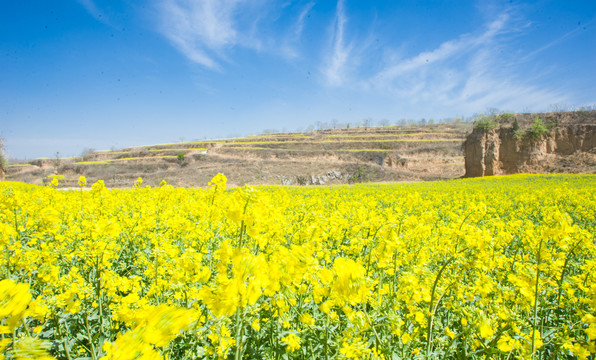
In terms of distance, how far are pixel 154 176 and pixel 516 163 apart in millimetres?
59487

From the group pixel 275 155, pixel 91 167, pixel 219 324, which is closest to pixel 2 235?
pixel 219 324

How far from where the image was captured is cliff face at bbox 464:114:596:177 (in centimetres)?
3922

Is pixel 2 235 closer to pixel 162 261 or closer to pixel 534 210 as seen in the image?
pixel 162 261

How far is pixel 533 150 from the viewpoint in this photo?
3934 centimetres

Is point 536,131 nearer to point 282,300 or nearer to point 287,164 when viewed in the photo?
point 287,164

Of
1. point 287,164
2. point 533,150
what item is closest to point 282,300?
point 287,164

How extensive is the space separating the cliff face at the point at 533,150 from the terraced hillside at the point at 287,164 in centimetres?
1019

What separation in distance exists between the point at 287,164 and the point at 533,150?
1590 inches

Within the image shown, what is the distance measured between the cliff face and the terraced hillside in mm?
10193

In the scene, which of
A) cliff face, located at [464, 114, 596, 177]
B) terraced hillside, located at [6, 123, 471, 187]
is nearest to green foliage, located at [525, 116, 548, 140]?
cliff face, located at [464, 114, 596, 177]

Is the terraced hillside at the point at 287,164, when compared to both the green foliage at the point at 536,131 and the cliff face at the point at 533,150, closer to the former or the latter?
the cliff face at the point at 533,150

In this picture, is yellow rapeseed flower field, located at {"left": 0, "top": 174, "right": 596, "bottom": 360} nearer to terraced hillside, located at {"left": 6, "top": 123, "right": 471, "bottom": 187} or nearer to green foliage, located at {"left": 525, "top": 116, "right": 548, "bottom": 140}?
terraced hillside, located at {"left": 6, "top": 123, "right": 471, "bottom": 187}

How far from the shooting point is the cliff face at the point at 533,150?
1544 inches

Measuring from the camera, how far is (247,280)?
4.31 feet
